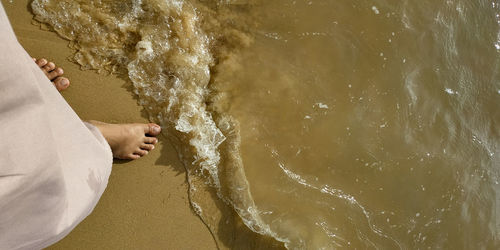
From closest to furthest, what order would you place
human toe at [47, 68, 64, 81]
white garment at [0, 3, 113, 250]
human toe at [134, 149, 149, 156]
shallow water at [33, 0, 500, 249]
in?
white garment at [0, 3, 113, 250], human toe at [47, 68, 64, 81], human toe at [134, 149, 149, 156], shallow water at [33, 0, 500, 249]

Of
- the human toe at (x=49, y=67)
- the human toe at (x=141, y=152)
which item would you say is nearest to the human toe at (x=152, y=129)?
the human toe at (x=141, y=152)

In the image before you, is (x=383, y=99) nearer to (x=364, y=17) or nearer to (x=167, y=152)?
(x=364, y=17)

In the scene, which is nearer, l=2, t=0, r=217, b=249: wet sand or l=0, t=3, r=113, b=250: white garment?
l=0, t=3, r=113, b=250: white garment

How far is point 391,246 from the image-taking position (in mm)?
2732

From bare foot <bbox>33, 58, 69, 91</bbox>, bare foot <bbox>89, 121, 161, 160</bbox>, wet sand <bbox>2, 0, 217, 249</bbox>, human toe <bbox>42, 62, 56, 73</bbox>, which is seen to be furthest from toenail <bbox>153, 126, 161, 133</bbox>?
human toe <bbox>42, 62, 56, 73</bbox>

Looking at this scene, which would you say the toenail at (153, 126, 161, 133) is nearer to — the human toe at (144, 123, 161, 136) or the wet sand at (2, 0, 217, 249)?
the human toe at (144, 123, 161, 136)

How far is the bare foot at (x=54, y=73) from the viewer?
7.86ft

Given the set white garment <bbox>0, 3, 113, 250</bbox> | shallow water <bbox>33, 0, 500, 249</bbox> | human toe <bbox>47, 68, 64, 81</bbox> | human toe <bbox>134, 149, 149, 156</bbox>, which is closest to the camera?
white garment <bbox>0, 3, 113, 250</bbox>

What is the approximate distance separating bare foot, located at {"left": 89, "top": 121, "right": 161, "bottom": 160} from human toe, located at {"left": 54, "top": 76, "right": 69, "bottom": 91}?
0.26m

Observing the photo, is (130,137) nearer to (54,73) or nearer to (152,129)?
(152,129)

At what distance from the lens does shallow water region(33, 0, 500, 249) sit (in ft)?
8.55

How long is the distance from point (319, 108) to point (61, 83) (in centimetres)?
158

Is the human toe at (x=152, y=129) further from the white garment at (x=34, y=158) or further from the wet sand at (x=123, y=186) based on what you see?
the white garment at (x=34, y=158)

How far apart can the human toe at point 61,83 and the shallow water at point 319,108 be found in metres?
0.19
